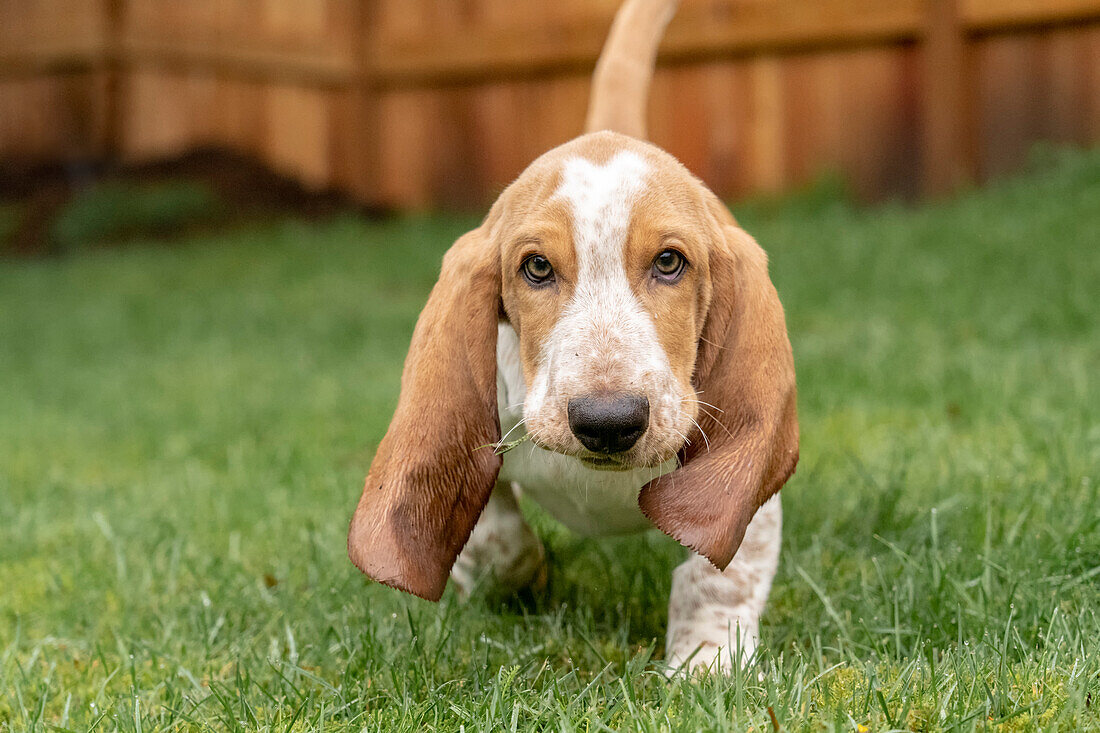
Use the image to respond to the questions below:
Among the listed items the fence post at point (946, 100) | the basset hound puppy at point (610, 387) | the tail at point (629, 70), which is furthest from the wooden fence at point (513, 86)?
the basset hound puppy at point (610, 387)

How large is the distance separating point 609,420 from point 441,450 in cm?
50

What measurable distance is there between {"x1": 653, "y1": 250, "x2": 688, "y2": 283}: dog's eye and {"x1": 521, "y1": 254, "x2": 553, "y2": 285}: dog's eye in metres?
0.21

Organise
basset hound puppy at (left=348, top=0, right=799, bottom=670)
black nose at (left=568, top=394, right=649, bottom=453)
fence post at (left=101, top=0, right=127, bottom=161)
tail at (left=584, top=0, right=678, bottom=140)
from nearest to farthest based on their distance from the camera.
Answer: black nose at (left=568, top=394, right=649, bottom=453) < basset hound puppy at (left=348, top=0, right=799, bottom=670) < tail at (left=584, top=0, right=678, bottom=140) < fence post at (left=101, top=0, right=127, bottom=161)

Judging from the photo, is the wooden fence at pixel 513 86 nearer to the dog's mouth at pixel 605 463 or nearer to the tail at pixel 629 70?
the tail at pixel 629 70

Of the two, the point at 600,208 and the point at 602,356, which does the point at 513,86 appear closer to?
the point at 600,208

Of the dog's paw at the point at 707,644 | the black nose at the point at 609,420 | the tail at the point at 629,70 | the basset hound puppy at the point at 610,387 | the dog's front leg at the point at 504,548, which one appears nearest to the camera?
the black nose at the point at 609,420

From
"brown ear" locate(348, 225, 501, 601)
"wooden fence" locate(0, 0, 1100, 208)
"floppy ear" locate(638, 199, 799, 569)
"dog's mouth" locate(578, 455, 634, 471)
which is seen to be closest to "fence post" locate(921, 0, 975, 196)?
"wooden fence" locate(0, 0, 1100, 208)

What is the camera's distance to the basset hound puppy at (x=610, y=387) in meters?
2.10

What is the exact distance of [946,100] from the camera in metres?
8.54

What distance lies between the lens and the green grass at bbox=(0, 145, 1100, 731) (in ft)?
7.01

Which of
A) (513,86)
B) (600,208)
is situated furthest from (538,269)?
(513,86)

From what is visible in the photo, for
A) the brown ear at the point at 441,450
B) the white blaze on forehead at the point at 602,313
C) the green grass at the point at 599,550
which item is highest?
the white blaze on forehead at the point at 602,313

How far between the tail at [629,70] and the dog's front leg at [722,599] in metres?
1.36

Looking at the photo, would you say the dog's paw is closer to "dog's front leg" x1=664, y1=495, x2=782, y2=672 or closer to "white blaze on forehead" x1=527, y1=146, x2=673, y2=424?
"dog's front leg" x1=664, y1=495, x2=782, y2=672
